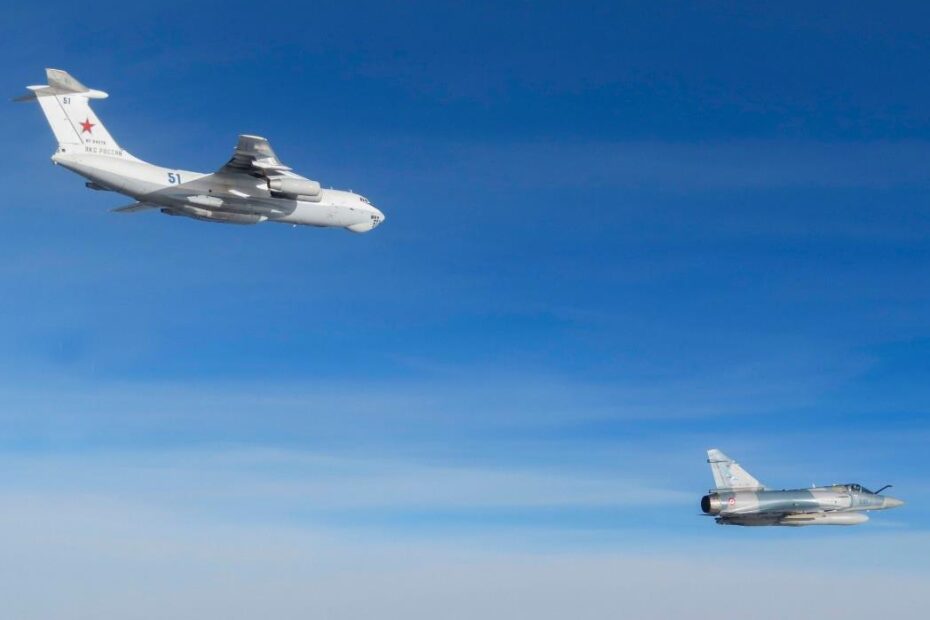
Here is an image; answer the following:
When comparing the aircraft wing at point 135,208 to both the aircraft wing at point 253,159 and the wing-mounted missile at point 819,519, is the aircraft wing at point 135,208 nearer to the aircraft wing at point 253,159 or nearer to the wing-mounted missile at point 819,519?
the aircraft wing at point 253,159

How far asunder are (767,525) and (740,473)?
6.30 metres

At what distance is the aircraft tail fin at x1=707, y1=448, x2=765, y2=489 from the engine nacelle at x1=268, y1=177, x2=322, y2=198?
186 feet

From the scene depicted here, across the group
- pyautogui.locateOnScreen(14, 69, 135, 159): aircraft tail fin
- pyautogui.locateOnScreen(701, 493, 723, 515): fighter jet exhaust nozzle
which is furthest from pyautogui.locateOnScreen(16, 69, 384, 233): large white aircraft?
pyautogui.locateOnScreen(701, 493, 723, 515): fighter jet exhaust nozzle

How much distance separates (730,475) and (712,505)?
269 inches

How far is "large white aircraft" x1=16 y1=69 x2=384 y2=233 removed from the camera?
82.3 m

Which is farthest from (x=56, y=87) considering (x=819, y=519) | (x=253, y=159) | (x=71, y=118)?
(x=819, y=519)

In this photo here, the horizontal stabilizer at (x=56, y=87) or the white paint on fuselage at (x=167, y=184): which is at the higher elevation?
the horizontal stabilizer at (x=56, y=87)

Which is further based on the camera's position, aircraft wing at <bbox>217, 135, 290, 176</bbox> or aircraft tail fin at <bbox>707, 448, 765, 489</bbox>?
aircraft tail fin at <bbox>707, 448, 765, 489</bbox>

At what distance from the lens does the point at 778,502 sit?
114m

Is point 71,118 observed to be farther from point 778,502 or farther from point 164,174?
point 778,502

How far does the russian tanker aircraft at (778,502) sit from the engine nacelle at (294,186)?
54513 millimetres

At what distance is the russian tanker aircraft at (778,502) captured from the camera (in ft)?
368

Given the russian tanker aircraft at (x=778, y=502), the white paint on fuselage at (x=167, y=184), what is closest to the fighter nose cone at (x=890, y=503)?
the russian tanker aircraft at (x=778, y=502)

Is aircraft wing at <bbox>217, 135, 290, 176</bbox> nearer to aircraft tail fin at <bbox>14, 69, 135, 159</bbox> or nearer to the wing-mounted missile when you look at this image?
aircraft tail fin at <bbox>14, 69, 135, 159</bbox>
